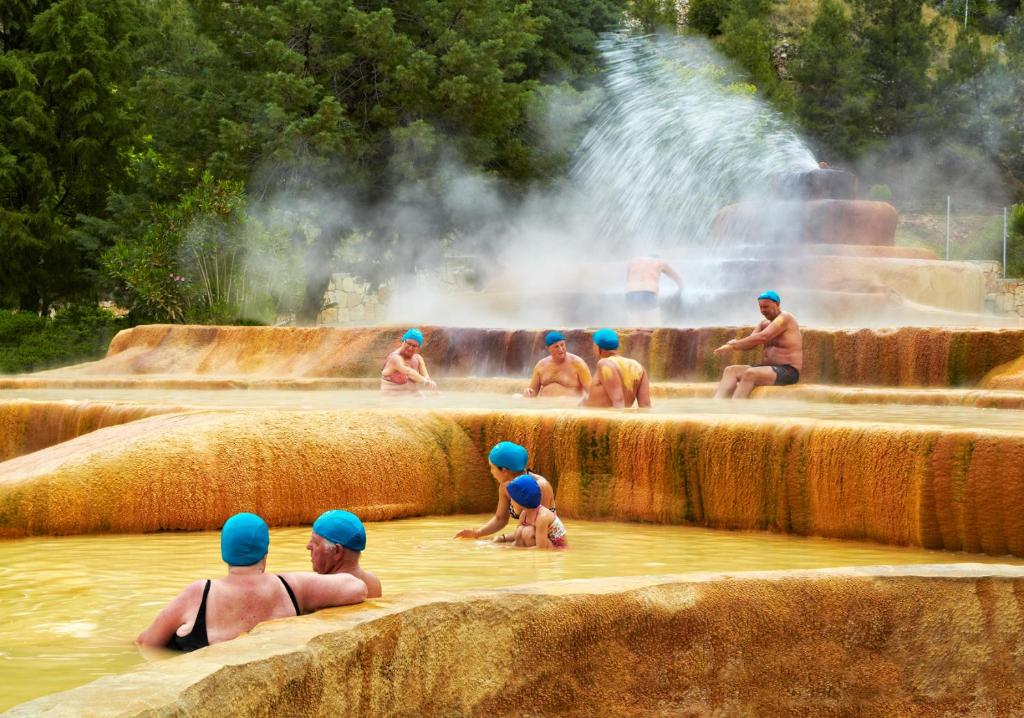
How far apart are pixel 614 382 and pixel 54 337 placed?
17009 millimetres

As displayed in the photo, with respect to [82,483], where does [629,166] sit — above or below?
above

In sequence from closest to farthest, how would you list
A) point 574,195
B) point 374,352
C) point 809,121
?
point 374,352 < point 574,195 < point 809,121

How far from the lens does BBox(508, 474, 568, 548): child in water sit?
6461 millimetres

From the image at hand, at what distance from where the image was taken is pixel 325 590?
13.9 ft

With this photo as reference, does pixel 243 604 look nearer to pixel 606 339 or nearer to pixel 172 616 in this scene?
pixel 172 616

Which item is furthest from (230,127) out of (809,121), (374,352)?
(809,121)

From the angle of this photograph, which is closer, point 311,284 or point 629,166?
point 311,284

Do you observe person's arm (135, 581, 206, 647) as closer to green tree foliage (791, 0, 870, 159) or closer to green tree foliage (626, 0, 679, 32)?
green tree foliage (626, 0, 679, 32)

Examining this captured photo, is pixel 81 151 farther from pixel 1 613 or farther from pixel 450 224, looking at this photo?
pixel 1 613

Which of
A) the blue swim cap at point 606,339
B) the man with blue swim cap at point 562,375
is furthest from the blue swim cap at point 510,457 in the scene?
the man with blue swim cap at point 562,375

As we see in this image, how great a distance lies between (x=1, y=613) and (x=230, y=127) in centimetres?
1884

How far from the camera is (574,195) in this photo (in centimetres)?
2786

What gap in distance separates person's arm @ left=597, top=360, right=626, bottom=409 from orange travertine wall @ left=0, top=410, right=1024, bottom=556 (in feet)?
→ 3.73

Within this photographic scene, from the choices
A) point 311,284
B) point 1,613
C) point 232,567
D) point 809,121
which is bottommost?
point 1,613
